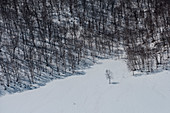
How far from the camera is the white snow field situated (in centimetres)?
1568

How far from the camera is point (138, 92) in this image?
57.3 feet

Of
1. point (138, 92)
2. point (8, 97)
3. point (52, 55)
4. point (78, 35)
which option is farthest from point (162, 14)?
point (8, 97)

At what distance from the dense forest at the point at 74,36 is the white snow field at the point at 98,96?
2.18 metres

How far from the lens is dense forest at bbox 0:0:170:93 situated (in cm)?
2512

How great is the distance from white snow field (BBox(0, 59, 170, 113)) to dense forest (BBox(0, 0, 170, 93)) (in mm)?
2178

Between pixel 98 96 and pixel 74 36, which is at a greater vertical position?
pixel 74 36

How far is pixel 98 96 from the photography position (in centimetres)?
1820

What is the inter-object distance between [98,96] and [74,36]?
17709mm

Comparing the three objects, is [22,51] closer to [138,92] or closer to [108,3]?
[138,92]

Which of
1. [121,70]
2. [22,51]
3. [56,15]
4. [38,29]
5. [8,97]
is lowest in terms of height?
[8,97]

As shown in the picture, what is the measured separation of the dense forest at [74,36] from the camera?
2512cm

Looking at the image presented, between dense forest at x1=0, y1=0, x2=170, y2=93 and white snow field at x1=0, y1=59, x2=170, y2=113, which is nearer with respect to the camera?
white snow field at x1=0, y1=59, x2=170, y2=113

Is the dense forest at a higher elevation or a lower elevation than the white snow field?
higher

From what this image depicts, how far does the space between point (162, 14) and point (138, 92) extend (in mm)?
22736
